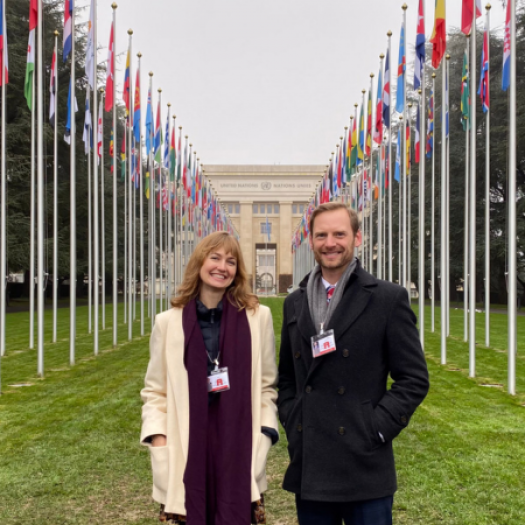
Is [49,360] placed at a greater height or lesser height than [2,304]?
lesser

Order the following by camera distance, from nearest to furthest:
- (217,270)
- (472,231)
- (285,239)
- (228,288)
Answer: (217,270), (228,288), (472,231), (285,239)

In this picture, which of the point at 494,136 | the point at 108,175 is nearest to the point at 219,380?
the point at 494,136

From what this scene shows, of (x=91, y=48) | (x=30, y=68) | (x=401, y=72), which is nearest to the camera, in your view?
(x=30, y=68)

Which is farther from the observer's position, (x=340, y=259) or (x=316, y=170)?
(x=316, y=170)

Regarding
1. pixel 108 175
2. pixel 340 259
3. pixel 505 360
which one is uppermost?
pixel 108 175

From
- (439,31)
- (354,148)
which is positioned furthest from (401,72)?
(354,148)

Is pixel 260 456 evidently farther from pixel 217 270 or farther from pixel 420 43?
pixel 420 43

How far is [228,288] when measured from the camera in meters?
2.81

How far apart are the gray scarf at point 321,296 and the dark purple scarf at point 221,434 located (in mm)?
324

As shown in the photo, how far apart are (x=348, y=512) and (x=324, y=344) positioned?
2.19ft

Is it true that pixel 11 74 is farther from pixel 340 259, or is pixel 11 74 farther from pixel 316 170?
pixel 316 170

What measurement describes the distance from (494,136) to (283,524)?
2842 centimetres

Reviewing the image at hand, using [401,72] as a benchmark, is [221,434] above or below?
below

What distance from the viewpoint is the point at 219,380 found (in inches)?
100.0
